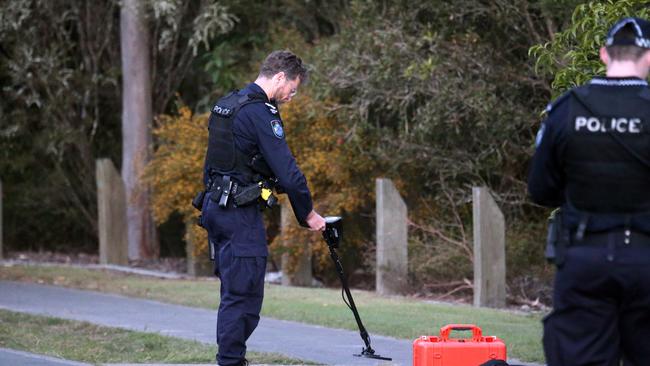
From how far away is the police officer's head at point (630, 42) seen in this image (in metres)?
5.00

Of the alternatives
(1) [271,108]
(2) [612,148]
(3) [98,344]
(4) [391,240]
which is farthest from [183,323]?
(2) [612,148]

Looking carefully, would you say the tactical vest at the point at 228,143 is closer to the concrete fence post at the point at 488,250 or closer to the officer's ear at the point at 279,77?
the officer's ear at the point at 279,77

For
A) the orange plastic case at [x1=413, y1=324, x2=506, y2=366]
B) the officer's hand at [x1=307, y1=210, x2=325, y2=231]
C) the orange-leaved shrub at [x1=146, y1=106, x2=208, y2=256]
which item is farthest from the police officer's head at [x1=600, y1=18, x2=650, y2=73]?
the orange-leaved shrub at [x1=146, y1=106, x2=208, y2=256]

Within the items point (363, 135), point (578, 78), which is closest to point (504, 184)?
point (363, 135)

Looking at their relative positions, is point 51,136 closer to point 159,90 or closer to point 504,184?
point 159,90

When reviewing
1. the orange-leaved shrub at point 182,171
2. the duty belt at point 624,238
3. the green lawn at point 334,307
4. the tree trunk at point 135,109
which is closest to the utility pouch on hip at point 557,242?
the duty belt at point 624,238

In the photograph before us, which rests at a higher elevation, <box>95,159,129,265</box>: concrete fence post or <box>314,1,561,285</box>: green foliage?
<box>314,1,561,285</box>: green foliage

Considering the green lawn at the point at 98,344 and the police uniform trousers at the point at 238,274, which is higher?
the police uniform trousers at the point at 238,274

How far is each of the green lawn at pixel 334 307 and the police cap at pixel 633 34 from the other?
4.03m

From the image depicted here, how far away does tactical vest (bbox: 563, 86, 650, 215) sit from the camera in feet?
16.2

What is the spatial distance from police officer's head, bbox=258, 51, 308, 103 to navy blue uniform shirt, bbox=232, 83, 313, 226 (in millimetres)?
96

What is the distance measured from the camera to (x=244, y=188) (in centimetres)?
713

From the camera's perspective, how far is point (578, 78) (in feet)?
29.2

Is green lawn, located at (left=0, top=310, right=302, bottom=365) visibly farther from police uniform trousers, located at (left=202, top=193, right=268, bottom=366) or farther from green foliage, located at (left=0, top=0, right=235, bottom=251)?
green foliage, located at (left=0, top=0, right=235, bottom=251)
